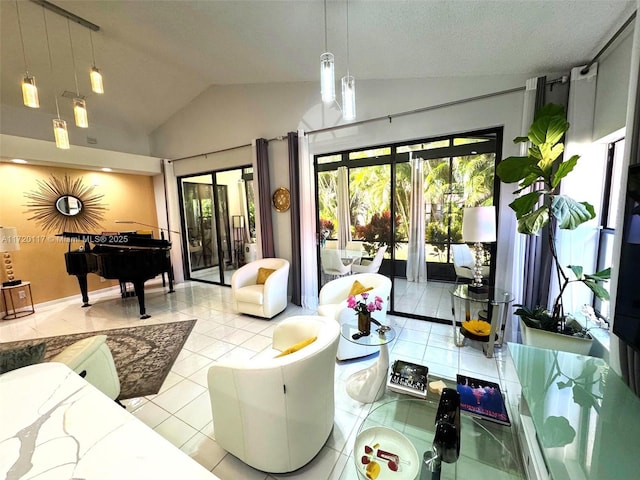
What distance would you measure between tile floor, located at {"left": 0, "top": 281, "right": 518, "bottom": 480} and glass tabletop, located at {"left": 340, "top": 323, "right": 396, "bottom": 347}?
1.60 feet

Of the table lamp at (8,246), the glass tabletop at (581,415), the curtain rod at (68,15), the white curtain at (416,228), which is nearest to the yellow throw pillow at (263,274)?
the white curtain at (416,228)

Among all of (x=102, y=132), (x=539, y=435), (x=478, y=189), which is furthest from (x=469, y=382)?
(x=102, y=132)

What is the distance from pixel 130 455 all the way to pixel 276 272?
120 inches

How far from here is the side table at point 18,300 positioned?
4.12 m

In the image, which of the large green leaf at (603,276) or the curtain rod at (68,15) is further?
the curtain rod at (68,15)

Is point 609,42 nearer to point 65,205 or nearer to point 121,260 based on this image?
point 121,260

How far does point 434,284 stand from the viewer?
410 centimetres

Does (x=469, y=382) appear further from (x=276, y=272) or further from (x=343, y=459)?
(x=276, y=272)

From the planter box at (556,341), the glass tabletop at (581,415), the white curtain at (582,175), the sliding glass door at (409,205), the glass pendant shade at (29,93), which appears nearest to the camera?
the glass tabletop at (581,415)

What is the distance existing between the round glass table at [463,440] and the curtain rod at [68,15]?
16.7 feet

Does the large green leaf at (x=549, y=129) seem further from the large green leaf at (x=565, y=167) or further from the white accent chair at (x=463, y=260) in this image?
the white accent chair at (x=463, y=260)

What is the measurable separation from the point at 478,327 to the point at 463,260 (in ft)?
3.52

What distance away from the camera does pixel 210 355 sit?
291 centimetres

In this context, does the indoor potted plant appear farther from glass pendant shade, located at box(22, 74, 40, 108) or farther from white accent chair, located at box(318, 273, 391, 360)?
glass pendant shade, located at box(22, 74, 40, 108)
